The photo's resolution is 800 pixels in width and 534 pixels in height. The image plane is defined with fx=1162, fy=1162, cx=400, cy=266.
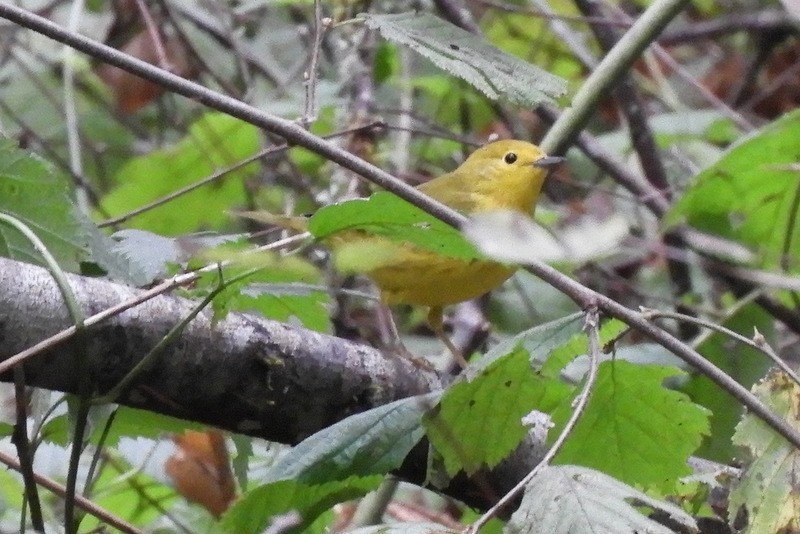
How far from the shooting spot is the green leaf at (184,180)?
358cm

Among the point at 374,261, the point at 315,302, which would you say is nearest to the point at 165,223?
the point at 315,302

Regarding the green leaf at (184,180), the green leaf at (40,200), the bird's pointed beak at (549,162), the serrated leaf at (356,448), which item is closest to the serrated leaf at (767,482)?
the serrated leaf at (356,448)

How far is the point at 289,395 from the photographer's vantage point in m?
1.59

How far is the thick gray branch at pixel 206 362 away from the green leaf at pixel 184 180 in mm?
1945

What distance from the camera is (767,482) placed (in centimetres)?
138

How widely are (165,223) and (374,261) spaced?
2.78m

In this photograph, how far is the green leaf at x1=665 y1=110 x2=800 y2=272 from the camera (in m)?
2.37

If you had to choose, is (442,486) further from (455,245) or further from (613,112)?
(613,112)

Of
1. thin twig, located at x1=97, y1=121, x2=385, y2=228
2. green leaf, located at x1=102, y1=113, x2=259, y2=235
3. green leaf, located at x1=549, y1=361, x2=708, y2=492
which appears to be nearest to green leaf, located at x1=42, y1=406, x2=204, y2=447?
thin twig, located at x1=97, y1=121, x2=385, y2=228

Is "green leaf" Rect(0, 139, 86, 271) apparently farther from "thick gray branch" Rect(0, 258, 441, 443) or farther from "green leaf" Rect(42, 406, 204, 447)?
"green leaf" Rect(42, 406, 204, 447)

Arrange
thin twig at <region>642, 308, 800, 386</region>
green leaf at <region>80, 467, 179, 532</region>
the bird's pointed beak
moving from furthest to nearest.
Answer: the bird's pointed beak
green leaf at <region>80, 467, 179, 532</region>
thin twig at <region>642, 308, 800, 386</region>

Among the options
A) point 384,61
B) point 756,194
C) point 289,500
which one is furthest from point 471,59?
point 384,61

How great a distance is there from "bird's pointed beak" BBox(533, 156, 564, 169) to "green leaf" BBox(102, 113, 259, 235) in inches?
39.2

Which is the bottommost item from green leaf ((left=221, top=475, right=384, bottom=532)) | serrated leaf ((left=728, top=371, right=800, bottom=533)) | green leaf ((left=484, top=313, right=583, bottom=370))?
green leaf ((left=221, top=475, right=384, bottom=532))
